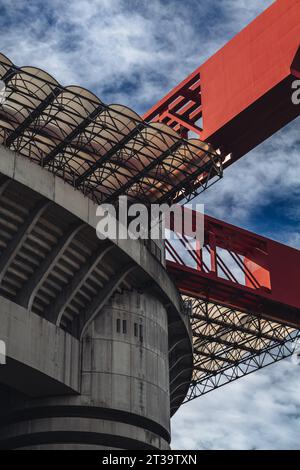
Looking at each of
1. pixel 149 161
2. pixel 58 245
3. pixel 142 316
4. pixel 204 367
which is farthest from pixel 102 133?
pixel 204 367

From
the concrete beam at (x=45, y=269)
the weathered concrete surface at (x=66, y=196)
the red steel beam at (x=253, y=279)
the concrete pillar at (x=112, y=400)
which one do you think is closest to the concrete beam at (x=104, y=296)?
the concrete pillar at (x=112, y=400)

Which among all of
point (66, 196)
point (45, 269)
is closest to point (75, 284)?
point (45, 269)

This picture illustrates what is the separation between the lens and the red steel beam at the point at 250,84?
54.7m

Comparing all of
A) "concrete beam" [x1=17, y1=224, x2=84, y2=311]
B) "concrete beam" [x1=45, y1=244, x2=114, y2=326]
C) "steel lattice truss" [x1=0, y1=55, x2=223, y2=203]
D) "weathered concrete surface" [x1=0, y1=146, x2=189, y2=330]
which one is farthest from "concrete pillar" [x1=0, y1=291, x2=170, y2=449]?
"steel lattice truss" [x1=0, y1=55, x2=223, y2=203]

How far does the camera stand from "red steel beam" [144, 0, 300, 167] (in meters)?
54.7

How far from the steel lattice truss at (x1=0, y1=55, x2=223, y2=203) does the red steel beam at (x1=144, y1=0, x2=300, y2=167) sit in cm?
302

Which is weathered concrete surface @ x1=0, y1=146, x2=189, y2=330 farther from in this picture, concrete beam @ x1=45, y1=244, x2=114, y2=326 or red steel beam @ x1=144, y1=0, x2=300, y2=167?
red steel beam @ x1=144, y1=0, x2=300, y2=167

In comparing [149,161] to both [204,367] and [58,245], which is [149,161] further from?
[204,367]

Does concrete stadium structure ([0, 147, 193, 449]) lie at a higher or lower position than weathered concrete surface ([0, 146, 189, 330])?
lower

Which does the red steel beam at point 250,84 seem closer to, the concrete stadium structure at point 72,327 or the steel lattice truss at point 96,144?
the steel lattice truss at point 96,144

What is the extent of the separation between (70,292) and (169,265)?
15.1 meters

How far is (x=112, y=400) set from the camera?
50.2 m

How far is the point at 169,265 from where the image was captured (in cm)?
6481

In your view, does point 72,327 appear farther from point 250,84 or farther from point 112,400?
point 250,84
